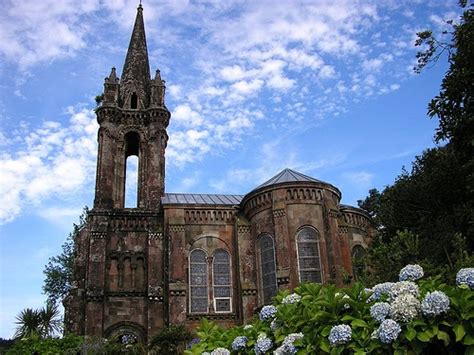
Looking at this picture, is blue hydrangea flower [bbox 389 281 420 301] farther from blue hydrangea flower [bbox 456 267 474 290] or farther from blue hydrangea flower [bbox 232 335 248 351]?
blue hydrangea flower [bbox 232 335 248 351]

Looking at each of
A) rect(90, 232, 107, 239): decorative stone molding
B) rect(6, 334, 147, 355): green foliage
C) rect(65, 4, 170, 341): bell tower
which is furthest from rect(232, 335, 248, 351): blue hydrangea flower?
rect(90, 232, 107, 239): decorative stone molding

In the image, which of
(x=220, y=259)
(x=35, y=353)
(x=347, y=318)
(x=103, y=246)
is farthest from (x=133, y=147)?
(x=347, y=318)

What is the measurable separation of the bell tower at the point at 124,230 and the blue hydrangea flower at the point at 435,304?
2281 centimetres

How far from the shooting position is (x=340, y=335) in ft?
18.1

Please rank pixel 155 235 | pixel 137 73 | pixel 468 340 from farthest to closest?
pixel 137 73
pixel 155 235
pixel 468 340

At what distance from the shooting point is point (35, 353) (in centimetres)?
2145

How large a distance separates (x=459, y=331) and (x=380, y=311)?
0.81 m

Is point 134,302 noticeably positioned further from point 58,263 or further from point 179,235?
point 58,263

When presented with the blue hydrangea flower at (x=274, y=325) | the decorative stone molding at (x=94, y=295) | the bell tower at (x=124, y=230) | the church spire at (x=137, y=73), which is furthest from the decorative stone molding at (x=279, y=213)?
the blue hydrangea flower at (x=274, y=325)

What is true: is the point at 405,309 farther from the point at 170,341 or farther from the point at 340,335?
the point at 170,341

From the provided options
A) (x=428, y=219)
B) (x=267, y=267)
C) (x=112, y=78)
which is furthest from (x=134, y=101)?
(x=428, y=219)

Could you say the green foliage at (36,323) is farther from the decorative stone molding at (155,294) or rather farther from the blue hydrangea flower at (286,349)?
the blue hydrangea flower at (286,349)

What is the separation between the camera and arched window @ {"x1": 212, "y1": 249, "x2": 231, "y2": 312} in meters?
27.2

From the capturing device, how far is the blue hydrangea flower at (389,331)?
5.16m
